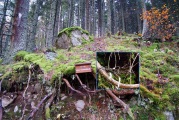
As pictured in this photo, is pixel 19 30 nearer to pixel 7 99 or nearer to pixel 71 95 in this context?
pixel 7 99

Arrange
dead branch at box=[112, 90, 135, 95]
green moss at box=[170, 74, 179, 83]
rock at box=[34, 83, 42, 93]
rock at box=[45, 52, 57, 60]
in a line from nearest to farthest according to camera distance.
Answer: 1. dead branch at box=[112, 90, 135, 95]
2. green moss at box=[170, 74, 179, 83]
3. rock at box=[34, 83, 42, 93]
4. rock at box=[45, 52, 57, 60]

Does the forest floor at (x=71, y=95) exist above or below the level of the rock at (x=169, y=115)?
above

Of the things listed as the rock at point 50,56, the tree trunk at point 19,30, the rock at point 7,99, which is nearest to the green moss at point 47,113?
the rock at point 7,99

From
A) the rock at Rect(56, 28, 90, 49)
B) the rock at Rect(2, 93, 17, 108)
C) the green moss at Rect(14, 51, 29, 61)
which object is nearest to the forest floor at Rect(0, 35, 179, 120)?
the rock at Rect(2, 93, 17, 108)

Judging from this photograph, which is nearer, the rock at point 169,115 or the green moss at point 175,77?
the rock at point 169,115

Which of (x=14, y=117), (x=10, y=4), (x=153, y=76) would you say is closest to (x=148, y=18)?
(x=153, y=76)

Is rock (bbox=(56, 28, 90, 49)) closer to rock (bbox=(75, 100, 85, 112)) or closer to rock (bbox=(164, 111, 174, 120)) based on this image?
rock (bbox=(75, 100, 85, 112))

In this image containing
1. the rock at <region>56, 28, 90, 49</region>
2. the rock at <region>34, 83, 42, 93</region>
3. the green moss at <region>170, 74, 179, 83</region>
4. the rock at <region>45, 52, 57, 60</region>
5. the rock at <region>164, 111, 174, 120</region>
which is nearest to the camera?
the rock at <region>164, 111, 174, 120</region>

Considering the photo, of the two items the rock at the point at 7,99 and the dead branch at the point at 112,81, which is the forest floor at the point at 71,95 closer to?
the rock at the point at 7,99

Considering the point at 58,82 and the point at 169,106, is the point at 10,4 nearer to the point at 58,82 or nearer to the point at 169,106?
the point at 58,82

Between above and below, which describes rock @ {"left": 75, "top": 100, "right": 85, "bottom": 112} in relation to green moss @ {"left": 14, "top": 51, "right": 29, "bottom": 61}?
below

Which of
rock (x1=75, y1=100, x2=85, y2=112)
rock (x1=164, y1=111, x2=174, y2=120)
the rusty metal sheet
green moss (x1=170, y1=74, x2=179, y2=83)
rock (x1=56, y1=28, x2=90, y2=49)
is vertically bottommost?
rock (x1=164, y1=111, x2=174, y2=120)

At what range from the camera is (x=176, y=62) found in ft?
16.3

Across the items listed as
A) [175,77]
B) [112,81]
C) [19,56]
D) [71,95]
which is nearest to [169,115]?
[175,77]
